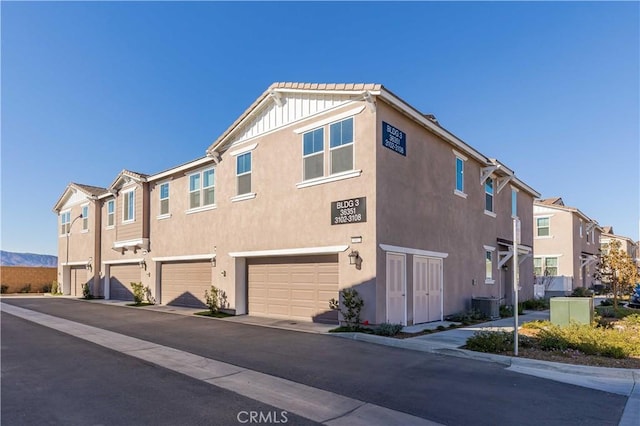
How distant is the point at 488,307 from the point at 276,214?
8939 mm

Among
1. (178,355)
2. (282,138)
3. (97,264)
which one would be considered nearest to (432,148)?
(282,138)

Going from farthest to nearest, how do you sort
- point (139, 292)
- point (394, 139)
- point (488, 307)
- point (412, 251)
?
point (139, 292)
point (488, 307)
point (412, 251)
point (394, 139)

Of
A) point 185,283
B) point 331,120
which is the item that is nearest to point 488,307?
point 331,120

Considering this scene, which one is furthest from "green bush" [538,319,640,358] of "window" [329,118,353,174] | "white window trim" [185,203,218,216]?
"white window trim" [185,203,218,216]

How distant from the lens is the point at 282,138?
51.4 feet

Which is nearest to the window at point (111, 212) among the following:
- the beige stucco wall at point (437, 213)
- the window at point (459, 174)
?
the beige stucco wall at point (437, 213)

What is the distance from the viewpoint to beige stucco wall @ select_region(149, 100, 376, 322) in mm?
12766

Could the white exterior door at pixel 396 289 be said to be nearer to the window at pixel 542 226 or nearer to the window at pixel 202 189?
the window at pixel 202 189

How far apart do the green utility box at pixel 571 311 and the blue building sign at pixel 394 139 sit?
6.70 meters

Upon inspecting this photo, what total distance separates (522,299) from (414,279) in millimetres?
12017

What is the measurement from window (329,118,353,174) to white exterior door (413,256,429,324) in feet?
12.7

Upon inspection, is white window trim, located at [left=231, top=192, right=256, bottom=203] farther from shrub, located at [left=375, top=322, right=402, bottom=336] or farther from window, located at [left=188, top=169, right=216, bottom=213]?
shrub, located at [left=375, top=322, right=402, bottom=336]

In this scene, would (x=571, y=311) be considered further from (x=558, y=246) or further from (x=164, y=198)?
(x=558, y=246)

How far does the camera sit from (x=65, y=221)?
3391 cm
